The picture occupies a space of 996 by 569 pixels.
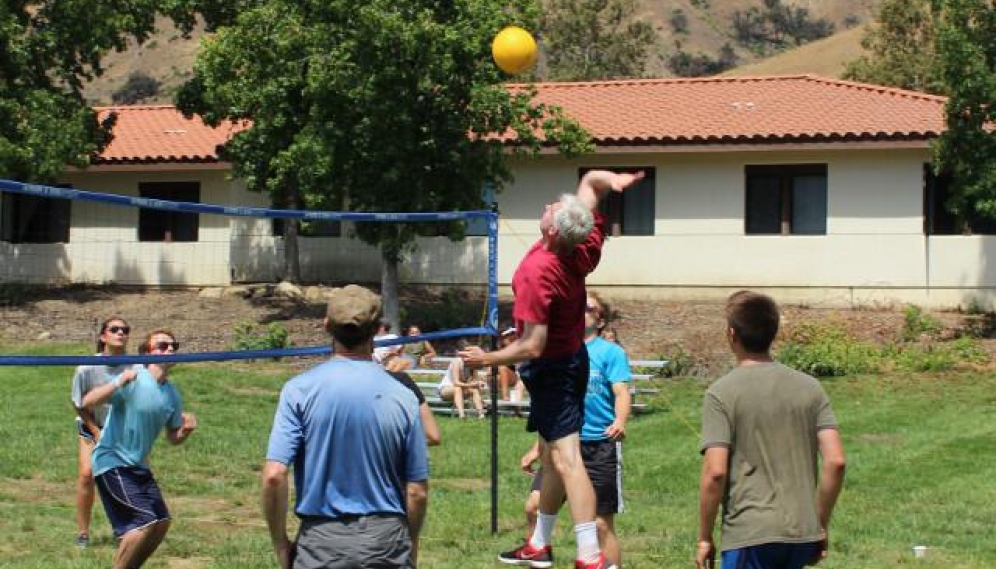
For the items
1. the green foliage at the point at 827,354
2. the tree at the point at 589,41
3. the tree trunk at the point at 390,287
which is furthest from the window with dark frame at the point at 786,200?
A: the tree at the point at 589,41

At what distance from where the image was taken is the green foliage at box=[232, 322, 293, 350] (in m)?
21.7

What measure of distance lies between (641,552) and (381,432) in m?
5.58

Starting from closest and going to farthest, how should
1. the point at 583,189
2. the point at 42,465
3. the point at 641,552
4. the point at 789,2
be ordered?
the point at 583,189, the point at 641,552, the point at 42,465, the point at 789,2

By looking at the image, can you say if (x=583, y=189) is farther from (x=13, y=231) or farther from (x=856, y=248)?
(x=856, y=248)

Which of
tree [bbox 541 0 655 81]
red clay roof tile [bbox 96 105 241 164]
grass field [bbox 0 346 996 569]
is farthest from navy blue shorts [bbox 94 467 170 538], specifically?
tree [bbox 541 0 655 81]

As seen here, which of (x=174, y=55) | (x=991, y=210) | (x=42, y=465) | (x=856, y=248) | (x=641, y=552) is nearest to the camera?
(x=641, y=552)

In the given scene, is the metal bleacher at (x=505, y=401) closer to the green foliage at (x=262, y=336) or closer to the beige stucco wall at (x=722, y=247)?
the green foliage at (x=262, y=336)

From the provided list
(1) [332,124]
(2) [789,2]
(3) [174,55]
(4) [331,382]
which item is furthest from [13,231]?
(2) [789,2]

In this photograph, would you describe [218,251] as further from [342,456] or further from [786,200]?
[342,456]

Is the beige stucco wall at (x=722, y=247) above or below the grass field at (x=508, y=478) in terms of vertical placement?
above

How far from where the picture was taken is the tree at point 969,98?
24562mm

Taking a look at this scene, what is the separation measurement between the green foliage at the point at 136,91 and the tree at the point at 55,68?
6485 cm

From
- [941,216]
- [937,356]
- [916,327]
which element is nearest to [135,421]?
[937,356]

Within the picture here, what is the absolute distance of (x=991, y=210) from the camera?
2444 centimetres
